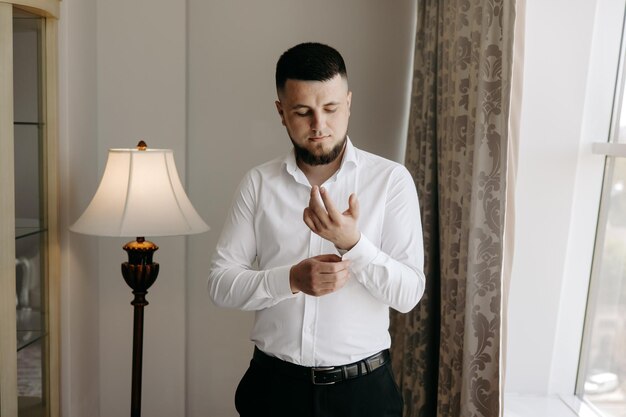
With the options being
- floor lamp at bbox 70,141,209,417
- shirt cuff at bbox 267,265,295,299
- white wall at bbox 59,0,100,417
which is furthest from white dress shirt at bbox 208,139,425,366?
white wall at bbox 59,0,100,417

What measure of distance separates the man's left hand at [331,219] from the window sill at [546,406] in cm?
101

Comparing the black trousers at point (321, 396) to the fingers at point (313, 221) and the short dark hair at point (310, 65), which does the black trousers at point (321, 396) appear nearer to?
the fingers at point (313, 221)

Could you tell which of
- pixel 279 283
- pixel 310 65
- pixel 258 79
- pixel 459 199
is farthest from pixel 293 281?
pixel 258 79

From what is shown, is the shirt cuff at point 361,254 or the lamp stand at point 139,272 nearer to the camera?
the shirt cuff at point 361,254

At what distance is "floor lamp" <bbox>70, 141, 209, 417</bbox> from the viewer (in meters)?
2.30

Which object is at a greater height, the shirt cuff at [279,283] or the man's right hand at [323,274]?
the man's right hand at [323,274]

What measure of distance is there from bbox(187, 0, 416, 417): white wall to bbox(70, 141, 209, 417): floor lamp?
1.39 ft

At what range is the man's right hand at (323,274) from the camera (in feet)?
4.90

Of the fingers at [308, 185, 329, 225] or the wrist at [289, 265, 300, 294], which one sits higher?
the fingers at [308, 185, 329, 225]

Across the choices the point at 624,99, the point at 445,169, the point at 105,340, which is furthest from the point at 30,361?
the point at 624,99

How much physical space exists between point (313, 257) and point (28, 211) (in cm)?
131

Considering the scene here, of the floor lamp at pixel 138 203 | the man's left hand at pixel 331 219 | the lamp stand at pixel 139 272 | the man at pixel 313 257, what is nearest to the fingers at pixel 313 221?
the man's left hand at pixel 331 219

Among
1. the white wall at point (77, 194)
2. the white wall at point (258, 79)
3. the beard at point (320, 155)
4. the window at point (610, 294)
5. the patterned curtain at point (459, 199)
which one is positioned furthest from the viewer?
the white wall at point (258, 79)

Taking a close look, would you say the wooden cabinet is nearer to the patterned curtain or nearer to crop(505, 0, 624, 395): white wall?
the patterned curtain
